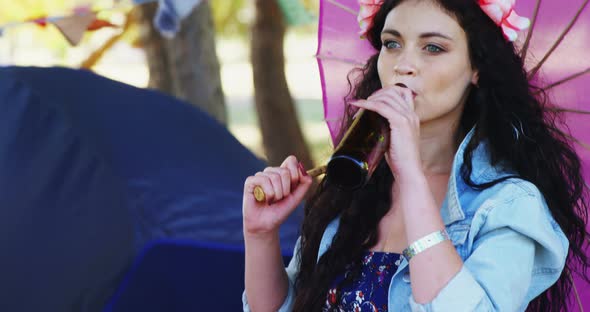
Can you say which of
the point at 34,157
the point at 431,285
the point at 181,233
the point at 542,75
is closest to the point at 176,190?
the point at 181,233

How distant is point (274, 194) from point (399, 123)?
32 cm

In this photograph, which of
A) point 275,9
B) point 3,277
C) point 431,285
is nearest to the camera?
point 431,285

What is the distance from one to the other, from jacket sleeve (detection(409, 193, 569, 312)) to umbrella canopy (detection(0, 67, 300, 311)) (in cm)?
153

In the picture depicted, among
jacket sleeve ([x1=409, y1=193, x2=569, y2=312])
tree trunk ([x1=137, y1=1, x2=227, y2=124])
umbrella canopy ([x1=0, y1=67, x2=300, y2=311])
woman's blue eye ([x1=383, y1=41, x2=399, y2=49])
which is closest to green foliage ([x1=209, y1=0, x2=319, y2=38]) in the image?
tree trunk ([x1=137, y1=1, x2=227, y2=124])

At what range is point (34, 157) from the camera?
2959mm

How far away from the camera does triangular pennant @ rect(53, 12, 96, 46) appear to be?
140 inches

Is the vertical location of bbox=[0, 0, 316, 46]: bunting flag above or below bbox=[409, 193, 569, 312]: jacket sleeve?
below

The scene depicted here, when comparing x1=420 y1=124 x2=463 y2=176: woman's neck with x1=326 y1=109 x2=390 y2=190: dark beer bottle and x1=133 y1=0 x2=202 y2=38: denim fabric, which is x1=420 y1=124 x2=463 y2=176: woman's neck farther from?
x1=133 y1=0 x2=202 y2=38: denim fabric

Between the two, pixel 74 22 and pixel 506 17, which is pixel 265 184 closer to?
pixel 506 17

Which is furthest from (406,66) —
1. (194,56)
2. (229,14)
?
(229,14)

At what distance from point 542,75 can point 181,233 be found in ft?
4.99

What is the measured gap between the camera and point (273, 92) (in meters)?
6.20

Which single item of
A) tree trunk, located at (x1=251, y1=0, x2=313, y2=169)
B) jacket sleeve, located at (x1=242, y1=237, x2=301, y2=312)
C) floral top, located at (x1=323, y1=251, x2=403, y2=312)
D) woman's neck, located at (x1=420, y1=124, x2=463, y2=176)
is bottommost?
tree trunk, located at (x1=251, y1=0, x2=313, y2=169)

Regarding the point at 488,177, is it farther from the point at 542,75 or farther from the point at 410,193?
the point at 542,75
